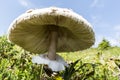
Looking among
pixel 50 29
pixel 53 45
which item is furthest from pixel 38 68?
pixel 50 29

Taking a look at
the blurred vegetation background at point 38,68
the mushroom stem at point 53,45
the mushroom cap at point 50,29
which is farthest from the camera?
the mushroom stem at point 53,45

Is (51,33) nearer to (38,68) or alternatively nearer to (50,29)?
(50,29)

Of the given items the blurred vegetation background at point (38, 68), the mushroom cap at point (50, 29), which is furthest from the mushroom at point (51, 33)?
the blurred vegetation background at point (38, 68)

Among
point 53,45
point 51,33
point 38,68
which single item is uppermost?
point 51,33

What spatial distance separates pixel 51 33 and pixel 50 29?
0.09 metres

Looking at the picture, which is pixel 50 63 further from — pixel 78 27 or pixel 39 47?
pixel 39 47

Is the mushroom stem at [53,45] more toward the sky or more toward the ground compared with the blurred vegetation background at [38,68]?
more toward the sky

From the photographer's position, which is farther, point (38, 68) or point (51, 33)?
point (38, 68)

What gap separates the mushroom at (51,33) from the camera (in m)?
3.83

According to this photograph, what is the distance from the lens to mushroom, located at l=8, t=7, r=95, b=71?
12.6ft

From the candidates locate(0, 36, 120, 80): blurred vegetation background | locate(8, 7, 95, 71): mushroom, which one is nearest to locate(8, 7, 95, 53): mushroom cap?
locate(8, 7, 95, 71): mushroom

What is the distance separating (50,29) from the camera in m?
4.54

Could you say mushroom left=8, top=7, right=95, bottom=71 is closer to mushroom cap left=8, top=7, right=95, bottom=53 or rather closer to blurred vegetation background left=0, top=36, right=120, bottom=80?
mushroom cap left=8, top=7, right=95, bottom=53

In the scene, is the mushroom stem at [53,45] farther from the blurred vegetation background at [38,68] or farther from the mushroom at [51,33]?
the blurred vegetation background at [38,68]
